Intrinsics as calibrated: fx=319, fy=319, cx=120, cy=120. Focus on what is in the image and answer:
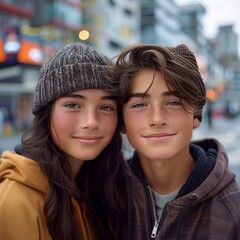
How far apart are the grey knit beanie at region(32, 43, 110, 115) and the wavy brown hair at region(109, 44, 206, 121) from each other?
A: 0.10 m

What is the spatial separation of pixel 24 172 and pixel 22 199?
0.50 feet

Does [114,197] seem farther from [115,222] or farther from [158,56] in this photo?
[158,56]

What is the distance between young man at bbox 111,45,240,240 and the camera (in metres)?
1.63

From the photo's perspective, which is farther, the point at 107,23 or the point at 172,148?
the point at 107,23

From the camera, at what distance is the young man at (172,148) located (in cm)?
163

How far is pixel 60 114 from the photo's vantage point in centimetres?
185

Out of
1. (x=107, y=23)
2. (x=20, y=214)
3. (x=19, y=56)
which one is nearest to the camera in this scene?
(x=20, y=214)

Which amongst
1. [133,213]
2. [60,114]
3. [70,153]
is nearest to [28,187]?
[70,153]

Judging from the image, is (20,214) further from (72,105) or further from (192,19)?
(192,19)

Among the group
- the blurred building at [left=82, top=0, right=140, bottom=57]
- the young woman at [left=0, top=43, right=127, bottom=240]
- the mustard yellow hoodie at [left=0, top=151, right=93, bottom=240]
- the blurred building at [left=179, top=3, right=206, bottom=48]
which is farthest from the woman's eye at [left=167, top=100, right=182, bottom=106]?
the blurred building at [left=179, top=3, right=206, bottom=48]

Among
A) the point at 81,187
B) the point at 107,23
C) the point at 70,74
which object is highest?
the point at 107,23

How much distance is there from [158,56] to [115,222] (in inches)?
43.4

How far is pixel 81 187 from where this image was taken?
219 cm

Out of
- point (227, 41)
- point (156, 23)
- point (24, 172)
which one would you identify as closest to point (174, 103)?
point (24, 172)
